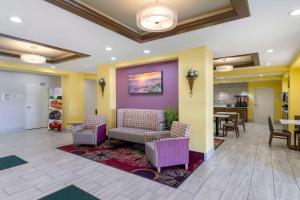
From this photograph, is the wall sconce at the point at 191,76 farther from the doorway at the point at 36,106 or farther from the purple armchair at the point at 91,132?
the doorway at the point at 36,106

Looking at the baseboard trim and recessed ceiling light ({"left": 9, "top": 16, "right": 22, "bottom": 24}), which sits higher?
recessed ceiling light ({"left": 9, "top": 16, "right": 22, "bottom": 24})

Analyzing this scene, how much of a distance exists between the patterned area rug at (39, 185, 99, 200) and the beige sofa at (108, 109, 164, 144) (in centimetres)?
195

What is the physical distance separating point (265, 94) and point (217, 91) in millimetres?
2705

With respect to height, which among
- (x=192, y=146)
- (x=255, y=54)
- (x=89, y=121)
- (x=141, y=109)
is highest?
(x=255, y=54)

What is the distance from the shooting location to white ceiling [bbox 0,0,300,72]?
2275 mm

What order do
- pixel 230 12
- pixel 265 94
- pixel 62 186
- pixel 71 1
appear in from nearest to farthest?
1. pixel 71 1
2. pixel 230 12
3. pixel 62 186
4. pixel 265 94

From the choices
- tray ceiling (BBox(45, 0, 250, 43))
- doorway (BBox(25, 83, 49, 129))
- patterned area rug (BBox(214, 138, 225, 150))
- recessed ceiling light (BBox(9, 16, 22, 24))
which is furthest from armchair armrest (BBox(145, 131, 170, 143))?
doorway (BBox(25, 83, 49, 129))

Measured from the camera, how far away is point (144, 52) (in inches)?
172

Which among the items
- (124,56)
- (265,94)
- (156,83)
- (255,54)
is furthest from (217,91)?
(124,56)

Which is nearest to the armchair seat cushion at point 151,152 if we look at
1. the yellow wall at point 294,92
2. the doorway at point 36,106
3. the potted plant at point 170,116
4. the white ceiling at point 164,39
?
the potted plant at point 170,116

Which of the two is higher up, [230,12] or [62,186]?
[230,12]

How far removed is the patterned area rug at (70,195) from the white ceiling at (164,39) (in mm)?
2574

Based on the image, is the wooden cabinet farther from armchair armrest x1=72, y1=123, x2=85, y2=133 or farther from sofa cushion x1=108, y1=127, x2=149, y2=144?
armchair armrest x1=72, y1=123, x2=85, y2=133

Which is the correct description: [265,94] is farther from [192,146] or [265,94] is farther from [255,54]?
[192,146]
